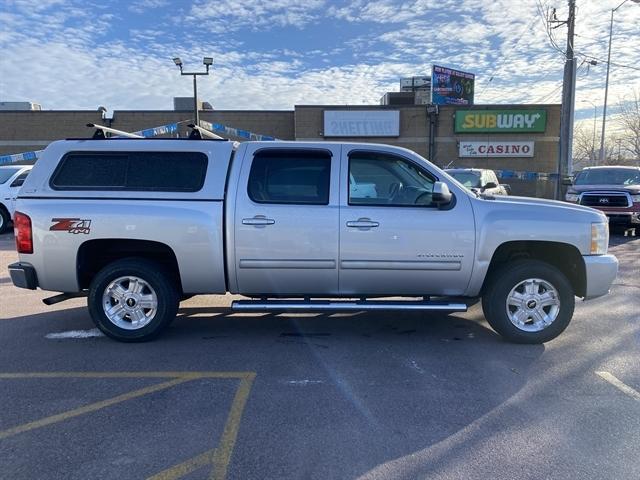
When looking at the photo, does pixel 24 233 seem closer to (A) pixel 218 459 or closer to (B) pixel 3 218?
(A) pixel 218 459

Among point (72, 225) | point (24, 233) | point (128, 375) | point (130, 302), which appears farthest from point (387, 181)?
point (24, 233)

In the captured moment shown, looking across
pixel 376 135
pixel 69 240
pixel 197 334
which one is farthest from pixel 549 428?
pixel 376 135

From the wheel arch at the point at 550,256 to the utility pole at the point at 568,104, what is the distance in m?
14.7

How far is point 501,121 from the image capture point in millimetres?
25828

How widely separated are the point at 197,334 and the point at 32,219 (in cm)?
201

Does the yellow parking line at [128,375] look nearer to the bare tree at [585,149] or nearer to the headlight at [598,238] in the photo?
the headlight at [598,238]

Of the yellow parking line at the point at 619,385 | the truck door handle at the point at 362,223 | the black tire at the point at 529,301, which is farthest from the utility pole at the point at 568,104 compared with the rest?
the truck door handle at the point at 362,223

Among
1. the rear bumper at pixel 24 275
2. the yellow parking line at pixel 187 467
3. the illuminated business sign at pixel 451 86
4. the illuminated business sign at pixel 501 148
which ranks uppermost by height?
the illuminated business sign at pixel 451 86

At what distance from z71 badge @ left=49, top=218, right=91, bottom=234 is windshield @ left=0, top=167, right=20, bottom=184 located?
11.3 m

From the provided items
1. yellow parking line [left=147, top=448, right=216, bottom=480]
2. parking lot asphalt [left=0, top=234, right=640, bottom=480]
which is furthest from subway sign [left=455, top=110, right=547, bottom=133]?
yellow parking line [left=147, top=448, right=216, bottom=480]

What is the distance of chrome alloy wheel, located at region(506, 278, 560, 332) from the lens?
5.02m

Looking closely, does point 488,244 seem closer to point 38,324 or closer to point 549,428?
point 549,428

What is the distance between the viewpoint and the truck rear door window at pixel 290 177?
16.2 feet

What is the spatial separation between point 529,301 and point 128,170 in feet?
14.0
